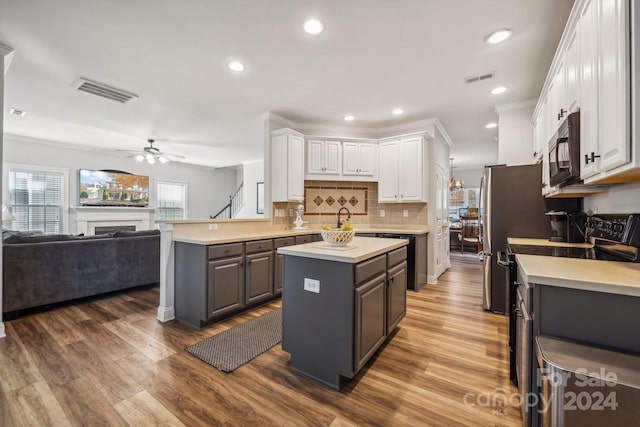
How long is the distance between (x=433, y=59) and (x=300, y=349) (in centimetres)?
292

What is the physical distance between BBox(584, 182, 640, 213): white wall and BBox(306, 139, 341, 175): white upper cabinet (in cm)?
319

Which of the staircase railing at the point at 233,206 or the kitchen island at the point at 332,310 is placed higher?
the staircase railing at the point at 233,206

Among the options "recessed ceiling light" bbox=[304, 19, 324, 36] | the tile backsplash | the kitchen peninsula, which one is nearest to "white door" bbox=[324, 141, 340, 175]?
the tile backsplash

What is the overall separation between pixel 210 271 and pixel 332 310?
150 centimetres

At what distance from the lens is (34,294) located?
10.2 ft

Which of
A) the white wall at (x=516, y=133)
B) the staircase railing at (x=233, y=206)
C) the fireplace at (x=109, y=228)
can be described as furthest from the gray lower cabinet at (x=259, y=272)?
the fireplace at (x=109, y=228)

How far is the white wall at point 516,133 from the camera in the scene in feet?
12.1

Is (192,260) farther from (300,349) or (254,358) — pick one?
(300,349)

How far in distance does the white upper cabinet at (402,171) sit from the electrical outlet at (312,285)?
A: 116 inches

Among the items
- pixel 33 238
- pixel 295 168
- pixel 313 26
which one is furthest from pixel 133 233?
pixel 313 26

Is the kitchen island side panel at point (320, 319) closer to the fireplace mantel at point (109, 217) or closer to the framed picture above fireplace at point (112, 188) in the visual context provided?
the fireplace mantel at point (109, 217)

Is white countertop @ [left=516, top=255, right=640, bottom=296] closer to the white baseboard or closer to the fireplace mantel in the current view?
the white baseboard

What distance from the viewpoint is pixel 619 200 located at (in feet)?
6.16

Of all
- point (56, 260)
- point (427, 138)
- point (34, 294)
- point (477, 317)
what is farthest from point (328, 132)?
point (34, 294)
